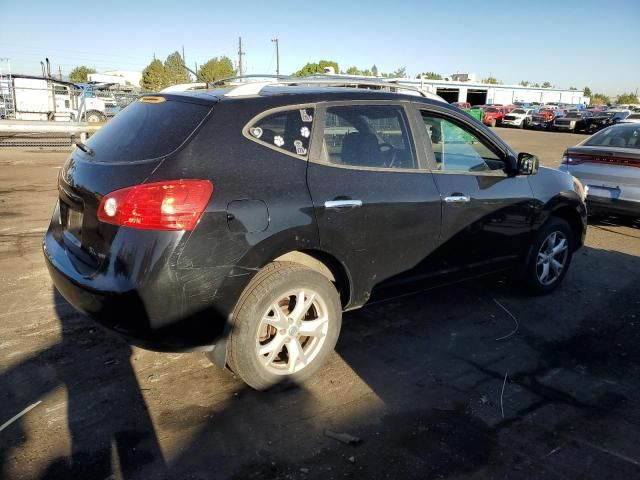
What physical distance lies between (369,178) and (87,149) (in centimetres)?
180

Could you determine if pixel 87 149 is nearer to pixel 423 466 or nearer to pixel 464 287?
pixel 423 466

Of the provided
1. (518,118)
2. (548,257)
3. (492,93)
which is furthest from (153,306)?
(492,93)

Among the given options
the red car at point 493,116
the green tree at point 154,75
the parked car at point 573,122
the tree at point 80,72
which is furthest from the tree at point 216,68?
the parked car at point 573,122

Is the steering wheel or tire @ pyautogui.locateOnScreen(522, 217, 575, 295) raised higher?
the steering wheel

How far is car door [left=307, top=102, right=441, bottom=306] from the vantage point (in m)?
3.26

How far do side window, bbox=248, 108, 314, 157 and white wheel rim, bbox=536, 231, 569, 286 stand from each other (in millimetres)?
2693

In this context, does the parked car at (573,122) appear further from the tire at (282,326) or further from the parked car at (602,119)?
the tire at (282,326)

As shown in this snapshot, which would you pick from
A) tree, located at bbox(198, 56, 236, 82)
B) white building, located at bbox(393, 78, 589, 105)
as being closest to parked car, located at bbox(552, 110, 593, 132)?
white building, located at bbox(393, 78, 589, 105)

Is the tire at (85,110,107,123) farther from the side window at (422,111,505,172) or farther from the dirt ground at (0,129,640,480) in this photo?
the side window at (422,111,505,172)

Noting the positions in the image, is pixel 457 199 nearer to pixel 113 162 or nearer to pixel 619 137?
pixel 113 162

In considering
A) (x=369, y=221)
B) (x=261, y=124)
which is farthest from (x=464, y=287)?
(x=261, y=124)

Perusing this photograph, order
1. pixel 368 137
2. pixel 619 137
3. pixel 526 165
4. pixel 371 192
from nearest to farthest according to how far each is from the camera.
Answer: pixel 371 192 < pixel 368 137 < pixel 526 165 < pixel 619 137

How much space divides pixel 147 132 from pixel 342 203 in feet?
4.05

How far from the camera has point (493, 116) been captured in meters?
44.8
